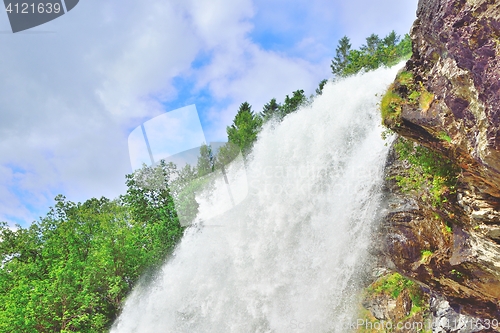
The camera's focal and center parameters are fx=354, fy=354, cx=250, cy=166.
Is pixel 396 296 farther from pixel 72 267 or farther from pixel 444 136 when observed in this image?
pixel 72 267

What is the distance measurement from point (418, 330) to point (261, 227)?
731 centimetres

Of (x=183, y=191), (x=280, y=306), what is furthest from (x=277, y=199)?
(x=183, y=191)

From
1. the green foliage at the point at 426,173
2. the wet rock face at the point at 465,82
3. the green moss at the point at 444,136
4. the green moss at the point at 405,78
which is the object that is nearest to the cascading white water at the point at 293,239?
the green foliage at the point at 426,173

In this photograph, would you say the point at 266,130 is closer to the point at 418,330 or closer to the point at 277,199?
the point at 277,199

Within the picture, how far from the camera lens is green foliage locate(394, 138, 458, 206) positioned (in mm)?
8328

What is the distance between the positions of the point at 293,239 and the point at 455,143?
873 cm

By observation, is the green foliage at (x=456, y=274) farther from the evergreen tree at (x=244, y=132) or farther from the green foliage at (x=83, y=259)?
the evergreen tree at (x=244, y=132)

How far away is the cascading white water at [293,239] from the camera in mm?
12930

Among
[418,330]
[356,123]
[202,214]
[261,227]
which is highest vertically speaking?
[202,214]

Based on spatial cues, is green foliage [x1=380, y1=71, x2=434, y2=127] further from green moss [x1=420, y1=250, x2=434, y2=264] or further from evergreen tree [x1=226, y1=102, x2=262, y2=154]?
evergreen tree [x1=226, y1=102, x2=262, y2=154]

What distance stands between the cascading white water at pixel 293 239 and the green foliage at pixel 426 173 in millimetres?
1914

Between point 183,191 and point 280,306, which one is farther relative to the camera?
point 183,191

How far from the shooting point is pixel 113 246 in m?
22.8

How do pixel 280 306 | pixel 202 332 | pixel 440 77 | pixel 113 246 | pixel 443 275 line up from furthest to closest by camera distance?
1. pixel 113 246
2. pixel 202 332
3. pixel 280 306
4. pixel 443 275
5. pixel 440 77
